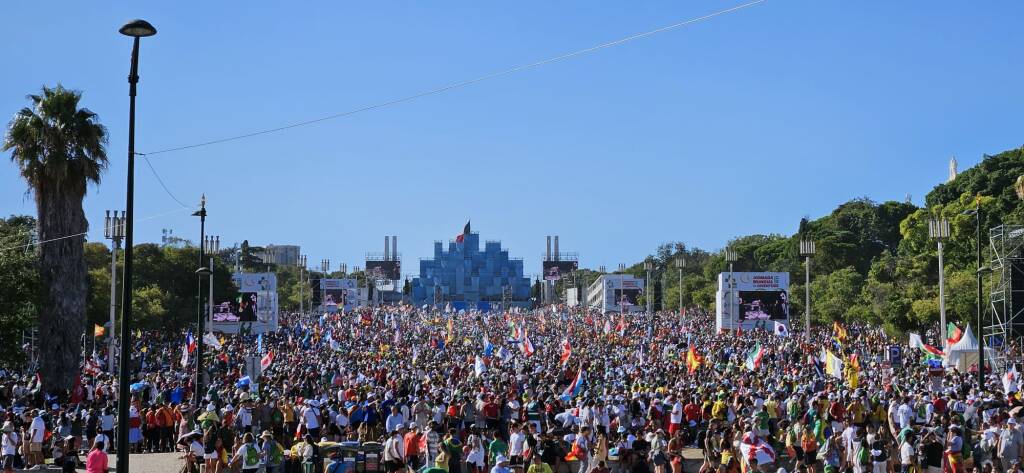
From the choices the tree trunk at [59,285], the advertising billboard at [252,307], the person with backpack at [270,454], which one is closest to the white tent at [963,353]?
the person with backpack at [270,454]

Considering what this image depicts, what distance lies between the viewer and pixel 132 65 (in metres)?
13.5

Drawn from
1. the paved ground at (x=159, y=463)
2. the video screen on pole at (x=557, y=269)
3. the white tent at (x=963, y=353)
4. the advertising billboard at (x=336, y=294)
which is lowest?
the paved ground at (x=159, y=463)

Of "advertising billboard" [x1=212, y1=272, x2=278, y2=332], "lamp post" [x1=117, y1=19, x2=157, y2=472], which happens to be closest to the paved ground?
"lamp post" [x1=117, y1=19, x2=157, y2=472]

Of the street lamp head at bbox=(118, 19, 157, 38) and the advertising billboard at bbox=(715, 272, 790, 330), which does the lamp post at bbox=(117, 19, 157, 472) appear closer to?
the street lamp head at bbox=(118, 19, 157, 38)

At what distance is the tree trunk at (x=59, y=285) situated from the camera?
3053 cm

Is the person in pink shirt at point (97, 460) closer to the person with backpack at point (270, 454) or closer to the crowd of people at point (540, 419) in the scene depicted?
the crowd of people at point (540, 419)

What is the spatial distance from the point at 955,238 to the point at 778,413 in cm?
4852

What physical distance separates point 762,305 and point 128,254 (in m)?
56.6

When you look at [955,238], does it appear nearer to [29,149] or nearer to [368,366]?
[368,366]

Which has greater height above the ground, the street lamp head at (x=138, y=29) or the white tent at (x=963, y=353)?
the street lamp head at (x=138, y=29)

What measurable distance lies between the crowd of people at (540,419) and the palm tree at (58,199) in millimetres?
1221

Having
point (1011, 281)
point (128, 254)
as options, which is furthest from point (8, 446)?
point (1011, 281)

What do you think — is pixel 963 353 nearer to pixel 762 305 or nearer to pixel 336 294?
pixel 762 305

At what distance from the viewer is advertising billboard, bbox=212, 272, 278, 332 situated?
62.8m
